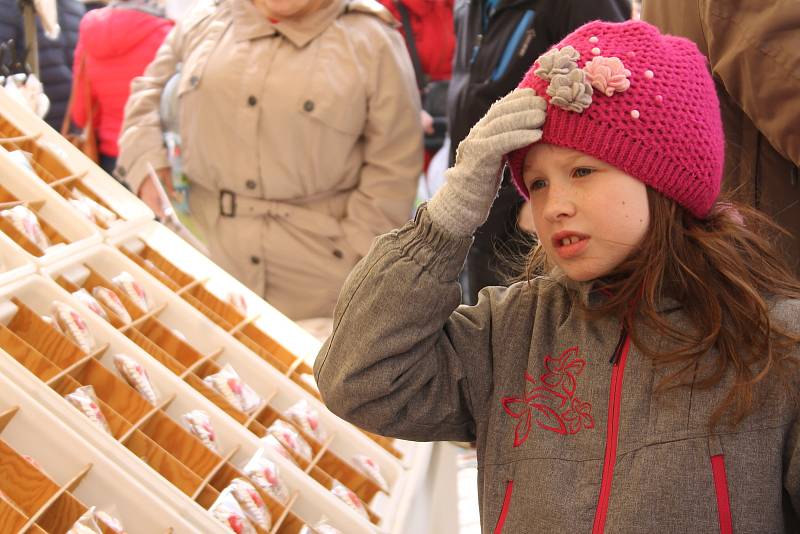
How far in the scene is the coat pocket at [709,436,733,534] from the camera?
1252mm

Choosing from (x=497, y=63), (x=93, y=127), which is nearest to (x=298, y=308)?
(x=497, y=63)

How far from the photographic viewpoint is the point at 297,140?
283 centimetres

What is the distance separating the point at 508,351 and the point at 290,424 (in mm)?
660

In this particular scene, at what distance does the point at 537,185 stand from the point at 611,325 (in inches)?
9.3

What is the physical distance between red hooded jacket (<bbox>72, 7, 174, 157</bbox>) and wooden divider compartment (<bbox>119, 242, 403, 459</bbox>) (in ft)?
6.37

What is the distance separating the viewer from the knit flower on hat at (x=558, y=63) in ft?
4.34

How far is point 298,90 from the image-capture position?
281 cm

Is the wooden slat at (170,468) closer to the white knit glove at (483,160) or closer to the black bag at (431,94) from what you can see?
the white knit glove at (483,160)

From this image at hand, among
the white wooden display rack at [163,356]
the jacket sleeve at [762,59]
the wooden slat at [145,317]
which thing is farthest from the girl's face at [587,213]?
the wooden slat at [145,317]

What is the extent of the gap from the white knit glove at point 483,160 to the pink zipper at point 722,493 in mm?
467

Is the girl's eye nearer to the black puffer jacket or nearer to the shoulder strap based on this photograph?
the shoulder strap

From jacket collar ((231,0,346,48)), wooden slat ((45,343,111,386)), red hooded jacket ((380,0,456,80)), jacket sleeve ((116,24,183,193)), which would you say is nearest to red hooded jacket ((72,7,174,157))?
jacket sleeve ((116,24,183,193))

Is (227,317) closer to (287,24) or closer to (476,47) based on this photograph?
(287,24)

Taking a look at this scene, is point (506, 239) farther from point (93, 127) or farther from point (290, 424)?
point (93, 127)
